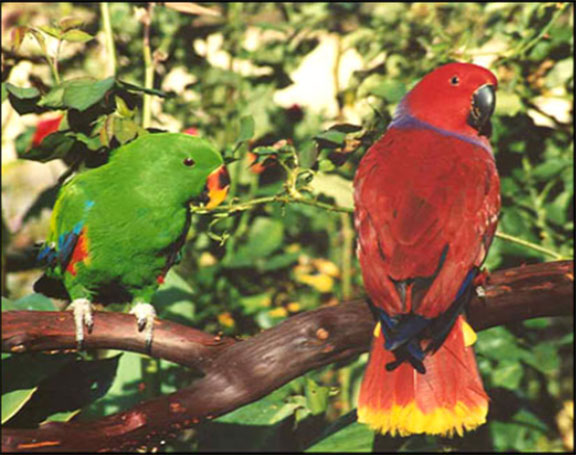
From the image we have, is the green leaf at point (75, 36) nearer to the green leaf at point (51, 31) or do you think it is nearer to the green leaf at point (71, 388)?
the green leaf at point (51, 31)

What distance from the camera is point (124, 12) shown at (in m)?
1.70

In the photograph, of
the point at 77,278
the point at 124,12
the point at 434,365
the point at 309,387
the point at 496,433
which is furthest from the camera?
the point at 496,433

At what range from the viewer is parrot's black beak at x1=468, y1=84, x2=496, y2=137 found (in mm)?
1241

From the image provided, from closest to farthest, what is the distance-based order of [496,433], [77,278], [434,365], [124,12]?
[434,365], [77,278], [124,12], [496,433]

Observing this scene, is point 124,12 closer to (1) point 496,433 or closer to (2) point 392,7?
(2) point 392,7

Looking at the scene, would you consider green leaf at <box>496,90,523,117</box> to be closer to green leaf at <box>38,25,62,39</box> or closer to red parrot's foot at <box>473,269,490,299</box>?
red parrot's foot at <box>473,269,490,299</box>

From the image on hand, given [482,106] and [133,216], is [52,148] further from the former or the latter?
[482,106]

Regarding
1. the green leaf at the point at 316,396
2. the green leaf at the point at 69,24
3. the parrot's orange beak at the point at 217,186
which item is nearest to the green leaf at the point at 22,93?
the green leaf at the point at 69,24

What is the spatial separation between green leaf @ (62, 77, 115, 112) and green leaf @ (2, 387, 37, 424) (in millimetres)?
395

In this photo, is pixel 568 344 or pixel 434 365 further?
pixel 568 344

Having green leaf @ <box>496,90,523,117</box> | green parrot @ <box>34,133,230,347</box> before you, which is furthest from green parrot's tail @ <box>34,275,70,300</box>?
green leaf @ <box>496,90,523,117</box>

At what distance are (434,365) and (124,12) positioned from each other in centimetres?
96

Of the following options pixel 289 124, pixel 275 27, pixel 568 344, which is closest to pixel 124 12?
pixel 275 27

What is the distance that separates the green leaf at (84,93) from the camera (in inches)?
45.2
